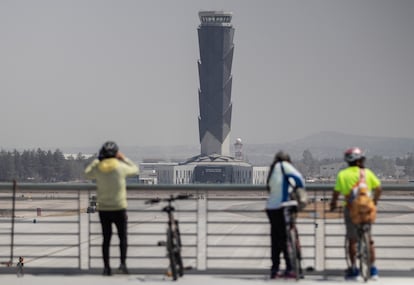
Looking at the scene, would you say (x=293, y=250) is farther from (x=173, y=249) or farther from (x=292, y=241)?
(x=173, y=249)

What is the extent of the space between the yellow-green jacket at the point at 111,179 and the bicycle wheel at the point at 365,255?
324 centimetres

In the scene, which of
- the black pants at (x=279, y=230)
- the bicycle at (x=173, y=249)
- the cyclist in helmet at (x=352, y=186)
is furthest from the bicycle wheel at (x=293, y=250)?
the bicycle at (x=173, y=249)

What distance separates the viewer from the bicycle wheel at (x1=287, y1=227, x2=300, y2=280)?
1441 centimetres

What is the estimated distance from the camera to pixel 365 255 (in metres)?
14.4

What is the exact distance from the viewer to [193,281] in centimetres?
1468

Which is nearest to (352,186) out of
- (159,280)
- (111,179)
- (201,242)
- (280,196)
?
(280,196)

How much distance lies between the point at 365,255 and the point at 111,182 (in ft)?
11.8

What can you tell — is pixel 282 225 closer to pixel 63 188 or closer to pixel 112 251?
pixel 63 188

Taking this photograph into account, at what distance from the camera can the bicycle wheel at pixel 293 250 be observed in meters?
14.4

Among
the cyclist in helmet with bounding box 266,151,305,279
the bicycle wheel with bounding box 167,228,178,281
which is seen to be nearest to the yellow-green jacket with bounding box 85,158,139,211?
the bicycle wheel with bounding box 167,228,178,281

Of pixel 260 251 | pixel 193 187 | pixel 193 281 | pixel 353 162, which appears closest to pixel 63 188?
pixel 193 187

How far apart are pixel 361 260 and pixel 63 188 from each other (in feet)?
16.2

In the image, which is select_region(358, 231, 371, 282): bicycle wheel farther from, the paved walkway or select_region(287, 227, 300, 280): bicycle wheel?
select_region(287, 227, 300, 280): bicycle wheel

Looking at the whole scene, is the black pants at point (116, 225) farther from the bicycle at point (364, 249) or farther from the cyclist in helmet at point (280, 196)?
the bicycle at point (364, 249)
